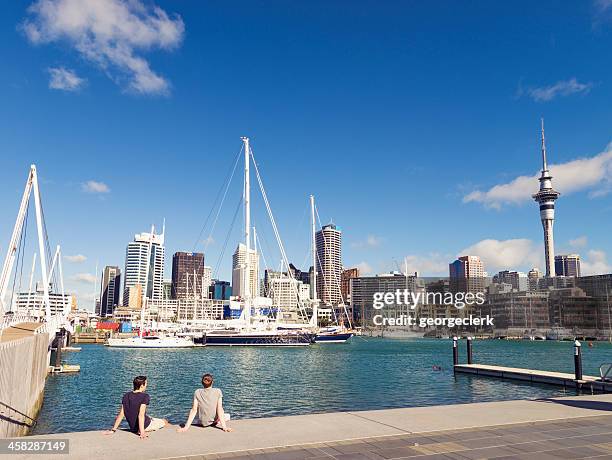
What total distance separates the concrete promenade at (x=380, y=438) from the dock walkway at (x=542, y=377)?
58.1 ft

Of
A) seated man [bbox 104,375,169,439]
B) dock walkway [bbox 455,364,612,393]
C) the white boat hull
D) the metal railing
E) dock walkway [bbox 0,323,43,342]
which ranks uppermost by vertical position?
dock walkway [bbox 0,323,43,342]

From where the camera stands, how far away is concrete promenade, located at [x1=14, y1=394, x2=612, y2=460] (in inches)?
384

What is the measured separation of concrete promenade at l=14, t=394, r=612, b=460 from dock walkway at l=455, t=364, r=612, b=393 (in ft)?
58.1

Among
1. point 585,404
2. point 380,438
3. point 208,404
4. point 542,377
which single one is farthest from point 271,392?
point 380,438

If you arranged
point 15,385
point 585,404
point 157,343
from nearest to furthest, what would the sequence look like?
point 585,404
point 15,385
point 157,343

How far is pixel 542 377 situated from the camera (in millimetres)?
34531

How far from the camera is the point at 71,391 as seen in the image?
36656 millimetres

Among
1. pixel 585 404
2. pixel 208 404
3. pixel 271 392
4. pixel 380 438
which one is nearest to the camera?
pixel 380 438

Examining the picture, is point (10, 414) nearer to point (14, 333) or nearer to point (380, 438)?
point (380, 438)

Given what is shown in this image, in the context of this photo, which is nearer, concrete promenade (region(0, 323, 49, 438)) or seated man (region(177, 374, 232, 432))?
seated man (region(177, 374, 232, 432))

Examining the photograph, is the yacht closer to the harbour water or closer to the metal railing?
the harbour water

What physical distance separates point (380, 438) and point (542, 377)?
28404mm

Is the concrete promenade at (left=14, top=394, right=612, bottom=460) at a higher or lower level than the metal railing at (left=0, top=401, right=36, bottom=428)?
higher

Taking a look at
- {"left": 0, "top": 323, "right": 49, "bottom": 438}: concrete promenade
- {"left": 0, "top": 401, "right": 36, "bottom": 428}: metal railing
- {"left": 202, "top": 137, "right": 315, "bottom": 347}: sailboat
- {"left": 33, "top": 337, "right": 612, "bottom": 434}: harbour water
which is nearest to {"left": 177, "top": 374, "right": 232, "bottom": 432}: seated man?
{"left": 0, "top": 323, "right": 49, "bottom": 438}: concrete promenade
